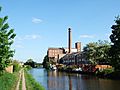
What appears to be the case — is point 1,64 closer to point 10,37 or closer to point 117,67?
point 10,37

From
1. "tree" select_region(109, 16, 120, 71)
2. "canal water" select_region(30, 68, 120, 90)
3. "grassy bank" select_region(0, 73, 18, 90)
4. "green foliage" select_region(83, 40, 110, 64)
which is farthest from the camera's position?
"green foliage" select_region(83, 40, 110, 64)

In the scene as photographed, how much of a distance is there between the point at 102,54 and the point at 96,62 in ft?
18.6

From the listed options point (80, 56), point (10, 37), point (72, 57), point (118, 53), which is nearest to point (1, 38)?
point (10, 37)

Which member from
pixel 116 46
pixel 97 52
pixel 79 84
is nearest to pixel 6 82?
pixel 79 84

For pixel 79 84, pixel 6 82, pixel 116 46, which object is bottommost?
pixel 79 84

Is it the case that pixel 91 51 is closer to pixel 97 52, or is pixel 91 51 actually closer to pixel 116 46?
pixel 97 52

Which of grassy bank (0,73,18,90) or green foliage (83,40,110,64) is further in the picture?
green foliage (83,40,110,64)

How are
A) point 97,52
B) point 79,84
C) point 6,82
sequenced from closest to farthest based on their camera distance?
point 6,82 → point 79,84 → point 97,52

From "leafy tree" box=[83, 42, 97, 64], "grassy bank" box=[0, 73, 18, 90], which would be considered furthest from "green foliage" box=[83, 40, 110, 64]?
"grassy bank" box=[0, 73, 18, 90]

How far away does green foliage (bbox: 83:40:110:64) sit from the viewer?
9912 centimetres

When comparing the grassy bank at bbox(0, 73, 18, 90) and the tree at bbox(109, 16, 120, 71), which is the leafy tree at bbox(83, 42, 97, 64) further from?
the grassy bank at bbox(0, 73, 18, 90)

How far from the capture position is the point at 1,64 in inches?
964

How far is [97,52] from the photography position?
100312 millimetres

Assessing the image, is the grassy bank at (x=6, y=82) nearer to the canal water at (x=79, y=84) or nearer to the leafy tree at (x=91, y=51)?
the canal water at (x=79, y=84)
